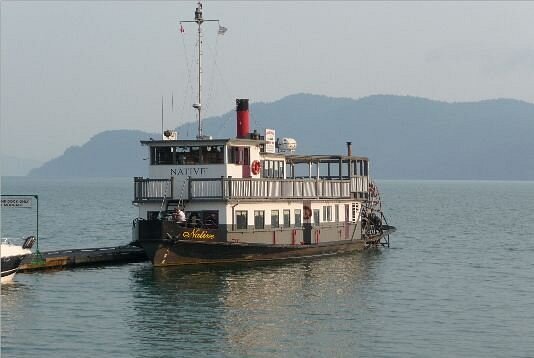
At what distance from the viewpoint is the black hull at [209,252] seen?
43.1 m

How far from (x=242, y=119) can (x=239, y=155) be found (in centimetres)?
393

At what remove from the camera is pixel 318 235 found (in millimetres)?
50781

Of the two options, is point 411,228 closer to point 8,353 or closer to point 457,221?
point 457,221

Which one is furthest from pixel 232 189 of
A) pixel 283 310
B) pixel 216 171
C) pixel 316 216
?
pixel 283 310

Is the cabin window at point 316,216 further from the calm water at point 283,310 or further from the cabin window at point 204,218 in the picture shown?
the cabin window at point 204,218

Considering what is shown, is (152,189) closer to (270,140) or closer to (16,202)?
(16,202)

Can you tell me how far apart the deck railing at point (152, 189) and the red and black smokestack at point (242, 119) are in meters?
6.26

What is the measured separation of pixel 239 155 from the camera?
46000 mm

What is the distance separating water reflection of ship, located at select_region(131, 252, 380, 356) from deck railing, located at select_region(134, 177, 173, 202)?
3510 millimetres

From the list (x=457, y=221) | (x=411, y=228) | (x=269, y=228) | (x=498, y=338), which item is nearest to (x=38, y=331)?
(x=498, y=338)

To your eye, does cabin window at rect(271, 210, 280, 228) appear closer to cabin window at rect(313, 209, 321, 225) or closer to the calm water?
the calm water

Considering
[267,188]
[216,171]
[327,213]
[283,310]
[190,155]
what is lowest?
[283,310]

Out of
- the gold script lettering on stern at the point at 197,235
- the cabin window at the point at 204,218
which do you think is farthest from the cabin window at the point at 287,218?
the gold script lettering on stern at the point at 197,235

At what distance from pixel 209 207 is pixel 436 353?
18.0m
